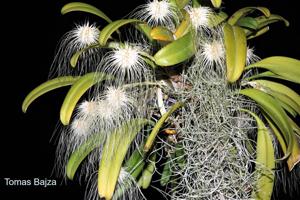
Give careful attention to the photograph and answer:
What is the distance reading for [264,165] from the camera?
124 centimetres

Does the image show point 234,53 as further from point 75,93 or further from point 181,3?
point 75,93

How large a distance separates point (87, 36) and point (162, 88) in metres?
0.28

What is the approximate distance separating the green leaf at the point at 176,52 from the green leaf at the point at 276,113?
0.23m

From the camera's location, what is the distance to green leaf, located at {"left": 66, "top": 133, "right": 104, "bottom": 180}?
1.25m

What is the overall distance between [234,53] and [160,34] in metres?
0.20

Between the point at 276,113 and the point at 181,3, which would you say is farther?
the point at 181,3

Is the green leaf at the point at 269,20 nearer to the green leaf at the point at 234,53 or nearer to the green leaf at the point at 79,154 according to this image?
the green leaf at the point at 234,53

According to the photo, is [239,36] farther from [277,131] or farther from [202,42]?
[277,131]

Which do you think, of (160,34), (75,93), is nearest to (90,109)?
(75,93)

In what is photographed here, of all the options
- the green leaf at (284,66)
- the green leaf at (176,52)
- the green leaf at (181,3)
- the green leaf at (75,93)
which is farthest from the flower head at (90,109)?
the green leaf at (284,66)

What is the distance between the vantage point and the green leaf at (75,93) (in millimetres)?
1108

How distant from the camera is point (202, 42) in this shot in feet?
3.82

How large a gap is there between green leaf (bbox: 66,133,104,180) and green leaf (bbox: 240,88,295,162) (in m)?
0.48

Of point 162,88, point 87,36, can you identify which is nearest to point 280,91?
point 162,88
